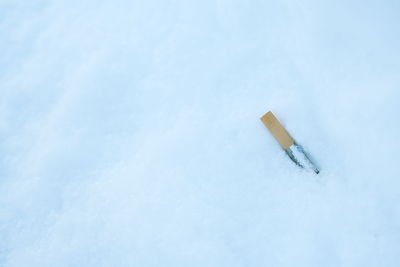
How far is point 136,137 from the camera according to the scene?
1533 mm

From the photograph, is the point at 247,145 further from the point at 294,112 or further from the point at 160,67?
the point at 160,67

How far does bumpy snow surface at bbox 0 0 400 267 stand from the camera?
1.35 metres

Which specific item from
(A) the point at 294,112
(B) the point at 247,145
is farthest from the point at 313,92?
(B) the point at 247,145

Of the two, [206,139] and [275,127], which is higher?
[206,139]

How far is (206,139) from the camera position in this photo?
1.49 meters

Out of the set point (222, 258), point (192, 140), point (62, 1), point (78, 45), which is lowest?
point (222, 258)

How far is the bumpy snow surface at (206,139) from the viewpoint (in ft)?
4.44

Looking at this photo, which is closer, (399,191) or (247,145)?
(399,191)

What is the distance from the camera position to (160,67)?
1631 millimetres

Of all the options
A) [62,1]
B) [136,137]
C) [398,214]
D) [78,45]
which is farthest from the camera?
[62,1]

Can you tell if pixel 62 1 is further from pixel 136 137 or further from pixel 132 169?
pixel 132 169

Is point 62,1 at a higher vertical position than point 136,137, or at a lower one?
higher

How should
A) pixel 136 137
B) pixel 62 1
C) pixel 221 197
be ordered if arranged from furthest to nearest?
pixel 62 1, pixel 136 137, pixel 221 197

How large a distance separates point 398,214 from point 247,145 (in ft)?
2.14
